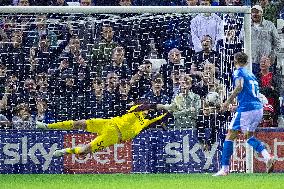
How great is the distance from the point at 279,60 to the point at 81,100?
13.6ft

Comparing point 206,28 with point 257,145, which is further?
point 206,28

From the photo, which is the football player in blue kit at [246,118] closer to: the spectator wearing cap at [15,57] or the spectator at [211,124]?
the spectator at [211,124]

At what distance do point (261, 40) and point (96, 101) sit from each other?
338cm

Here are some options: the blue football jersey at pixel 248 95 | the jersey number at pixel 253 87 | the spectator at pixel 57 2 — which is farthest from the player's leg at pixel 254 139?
the spectator at pixel 57 2

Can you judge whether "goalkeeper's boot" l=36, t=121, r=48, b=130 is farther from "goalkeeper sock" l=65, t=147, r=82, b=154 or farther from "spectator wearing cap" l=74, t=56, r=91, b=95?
"spectator wearing cap" l=74, t=56, r=91, b=95

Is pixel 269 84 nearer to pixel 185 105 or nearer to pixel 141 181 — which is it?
pixel 185 105

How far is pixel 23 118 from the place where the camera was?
16359 millimetres

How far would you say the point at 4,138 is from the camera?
16.1m

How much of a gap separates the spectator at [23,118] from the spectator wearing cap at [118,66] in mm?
1445

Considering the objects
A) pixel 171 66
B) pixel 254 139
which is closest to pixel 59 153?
pixel 171 66

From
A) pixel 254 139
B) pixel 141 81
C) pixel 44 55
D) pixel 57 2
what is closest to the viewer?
pixel 254 139

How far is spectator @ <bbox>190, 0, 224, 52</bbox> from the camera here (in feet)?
54.0

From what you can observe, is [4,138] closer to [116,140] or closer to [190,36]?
[116,140]

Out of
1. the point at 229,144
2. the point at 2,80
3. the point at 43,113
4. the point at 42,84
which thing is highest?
the point at 2,80
